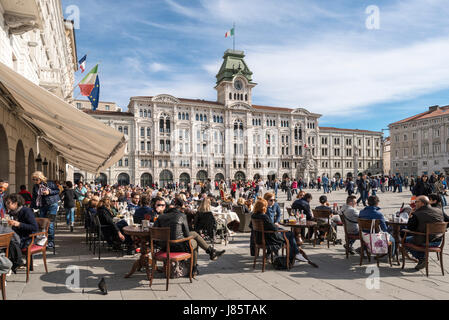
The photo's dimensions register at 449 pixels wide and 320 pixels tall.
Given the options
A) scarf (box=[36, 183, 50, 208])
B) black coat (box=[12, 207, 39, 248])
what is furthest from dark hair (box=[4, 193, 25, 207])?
scarf (box=[36, 183, 50, 208])

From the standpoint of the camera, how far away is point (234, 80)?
202 feet

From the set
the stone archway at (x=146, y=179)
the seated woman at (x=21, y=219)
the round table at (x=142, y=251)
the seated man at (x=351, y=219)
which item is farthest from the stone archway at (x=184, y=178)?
the round table at (x=142, y=251)

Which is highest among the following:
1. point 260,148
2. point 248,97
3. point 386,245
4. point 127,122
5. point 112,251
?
point 248,97

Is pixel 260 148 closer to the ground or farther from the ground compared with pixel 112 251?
farther from the ground

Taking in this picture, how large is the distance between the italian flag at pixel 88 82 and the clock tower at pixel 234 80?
47.6m

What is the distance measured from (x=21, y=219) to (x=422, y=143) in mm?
74520

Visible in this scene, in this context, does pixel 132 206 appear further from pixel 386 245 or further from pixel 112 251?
pixel 386 245

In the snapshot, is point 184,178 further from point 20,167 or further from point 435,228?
point 435,228

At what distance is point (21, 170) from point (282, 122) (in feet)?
192

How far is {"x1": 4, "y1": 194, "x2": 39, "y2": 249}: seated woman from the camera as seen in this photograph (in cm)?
512

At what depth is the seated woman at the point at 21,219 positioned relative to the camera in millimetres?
5117

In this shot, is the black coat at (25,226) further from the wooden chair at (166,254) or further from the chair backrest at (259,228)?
the chair backrest at (259,228)

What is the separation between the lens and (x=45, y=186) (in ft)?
26.9
